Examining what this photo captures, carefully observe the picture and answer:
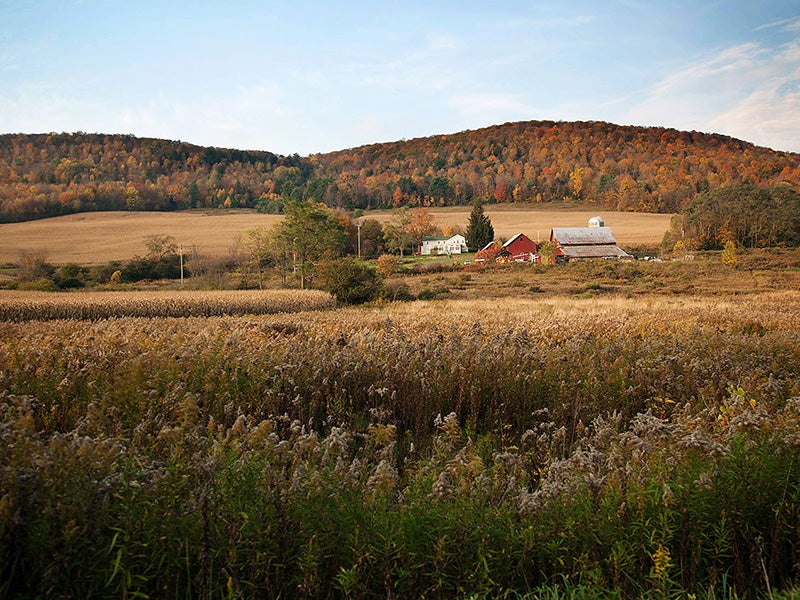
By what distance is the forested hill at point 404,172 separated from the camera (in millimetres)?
114562

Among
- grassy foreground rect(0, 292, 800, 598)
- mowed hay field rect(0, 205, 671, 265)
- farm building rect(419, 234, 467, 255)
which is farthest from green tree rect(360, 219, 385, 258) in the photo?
grassy foreground rect(0, 292, 800, 598)

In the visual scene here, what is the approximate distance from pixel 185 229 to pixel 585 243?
6474 centimetres

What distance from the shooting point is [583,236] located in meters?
84.3

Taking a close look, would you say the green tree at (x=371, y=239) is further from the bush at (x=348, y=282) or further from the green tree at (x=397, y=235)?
the bush at (x=348, y=282)

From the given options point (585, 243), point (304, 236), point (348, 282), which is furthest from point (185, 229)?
point (348, 282)

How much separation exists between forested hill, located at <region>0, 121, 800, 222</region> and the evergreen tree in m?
47.8

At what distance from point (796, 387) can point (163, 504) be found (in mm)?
7691

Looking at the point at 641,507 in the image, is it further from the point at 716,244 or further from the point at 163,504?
the point at 716,244

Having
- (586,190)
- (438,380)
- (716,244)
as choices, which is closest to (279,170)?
Result: (586,190)

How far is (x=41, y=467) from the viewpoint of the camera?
3203 mm

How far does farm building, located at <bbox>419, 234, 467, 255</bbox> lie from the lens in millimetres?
96025

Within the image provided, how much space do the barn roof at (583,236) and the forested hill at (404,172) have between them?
134ft

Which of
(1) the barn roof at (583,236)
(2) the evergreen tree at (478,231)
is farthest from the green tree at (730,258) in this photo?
(2) the evergreen tree at (478,231)

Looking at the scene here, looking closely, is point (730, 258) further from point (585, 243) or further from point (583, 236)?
point (583, 236)
